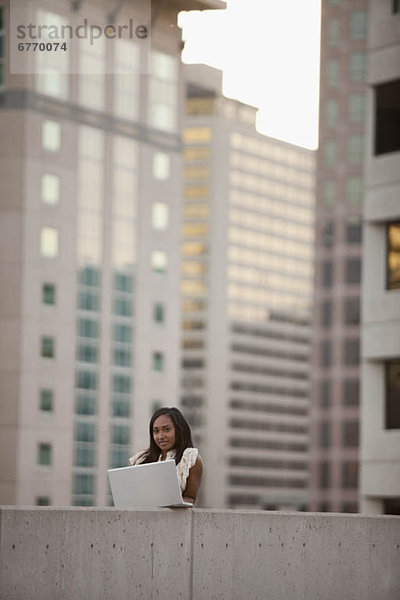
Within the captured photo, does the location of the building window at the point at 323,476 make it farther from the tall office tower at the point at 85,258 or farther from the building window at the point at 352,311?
the tall office tower at the point at 85,258

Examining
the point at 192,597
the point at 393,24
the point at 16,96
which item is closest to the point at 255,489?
the point at 16,96

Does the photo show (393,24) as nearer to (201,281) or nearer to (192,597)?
(192,597)

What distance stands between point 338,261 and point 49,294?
46912mm

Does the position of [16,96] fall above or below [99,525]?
above

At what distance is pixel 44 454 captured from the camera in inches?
4085

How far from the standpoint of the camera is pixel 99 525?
9.74 metres

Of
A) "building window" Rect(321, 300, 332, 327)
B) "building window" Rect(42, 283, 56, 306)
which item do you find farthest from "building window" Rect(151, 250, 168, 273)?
"building window" Rect(321, 300, 332, 327)

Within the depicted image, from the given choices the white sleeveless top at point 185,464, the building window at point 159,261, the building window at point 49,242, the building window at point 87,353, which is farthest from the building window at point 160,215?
the white sleeveless top at point 185,464

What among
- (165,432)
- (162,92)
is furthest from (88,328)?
(165,432)

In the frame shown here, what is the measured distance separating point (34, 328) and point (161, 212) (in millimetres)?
16998

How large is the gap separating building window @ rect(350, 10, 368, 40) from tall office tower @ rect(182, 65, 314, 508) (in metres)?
45.3

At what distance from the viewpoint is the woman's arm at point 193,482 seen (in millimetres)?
10734

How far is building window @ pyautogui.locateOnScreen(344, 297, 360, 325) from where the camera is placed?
14338 centimetres

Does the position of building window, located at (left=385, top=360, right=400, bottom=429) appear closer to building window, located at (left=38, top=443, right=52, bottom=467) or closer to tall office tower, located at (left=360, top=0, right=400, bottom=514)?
tall office tower, located at (left=360, top=0, right=400, bottom=514)
